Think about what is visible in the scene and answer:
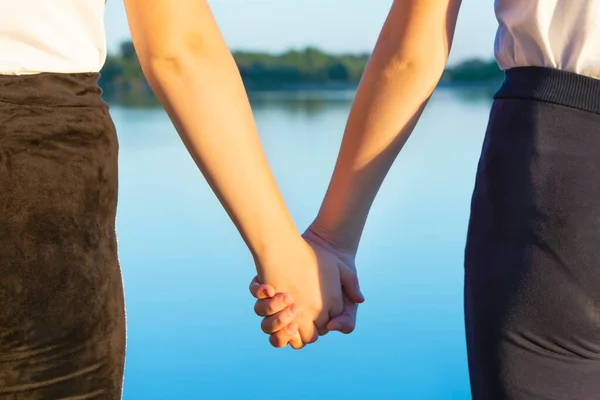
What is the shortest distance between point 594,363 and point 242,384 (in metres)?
1.98

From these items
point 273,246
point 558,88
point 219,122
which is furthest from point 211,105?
point 558,88

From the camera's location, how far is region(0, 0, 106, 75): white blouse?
90 cm

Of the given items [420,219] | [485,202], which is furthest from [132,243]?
[485,202]

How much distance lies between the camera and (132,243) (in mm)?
4141

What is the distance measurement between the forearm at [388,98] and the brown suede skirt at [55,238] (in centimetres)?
43

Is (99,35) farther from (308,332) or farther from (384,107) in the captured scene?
(308,332)

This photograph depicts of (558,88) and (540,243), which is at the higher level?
(558,88)

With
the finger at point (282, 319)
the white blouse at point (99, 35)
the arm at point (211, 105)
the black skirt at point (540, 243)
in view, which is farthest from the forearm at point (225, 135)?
the black skirt at point (540, 243)

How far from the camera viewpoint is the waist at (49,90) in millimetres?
894

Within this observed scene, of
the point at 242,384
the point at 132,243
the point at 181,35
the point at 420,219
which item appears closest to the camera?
the point at 181,35

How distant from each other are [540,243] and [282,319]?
0.47 m

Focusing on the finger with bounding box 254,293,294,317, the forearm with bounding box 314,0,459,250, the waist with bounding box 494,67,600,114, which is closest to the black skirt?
the waist with bounding box 494,67,600,114

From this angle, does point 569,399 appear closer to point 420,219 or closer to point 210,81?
point 210,81

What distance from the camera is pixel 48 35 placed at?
908 mm
